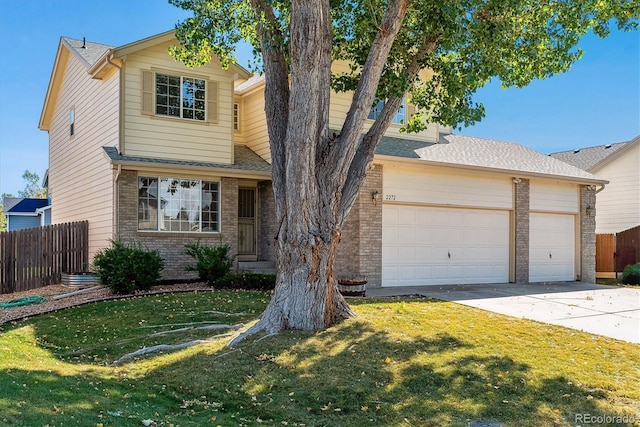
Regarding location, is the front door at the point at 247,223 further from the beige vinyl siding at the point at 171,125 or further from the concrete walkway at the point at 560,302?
the concrete walkway at the point at 560,302

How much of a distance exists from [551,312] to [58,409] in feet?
30.2

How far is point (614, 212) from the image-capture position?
22609mm

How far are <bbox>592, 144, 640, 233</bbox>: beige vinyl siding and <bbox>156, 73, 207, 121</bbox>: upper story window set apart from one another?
18.3m

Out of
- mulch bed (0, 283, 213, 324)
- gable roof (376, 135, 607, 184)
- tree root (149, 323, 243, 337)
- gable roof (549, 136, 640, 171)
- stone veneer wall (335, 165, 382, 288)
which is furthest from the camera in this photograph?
gable roof (549, 136, 640, 171)

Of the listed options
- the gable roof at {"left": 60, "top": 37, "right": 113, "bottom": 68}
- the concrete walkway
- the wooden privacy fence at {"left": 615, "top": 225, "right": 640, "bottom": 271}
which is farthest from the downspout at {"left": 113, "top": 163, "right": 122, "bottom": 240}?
the wooden privacy fence at {"left": 615, "top": 225, "right": 640, "bottom": 271}

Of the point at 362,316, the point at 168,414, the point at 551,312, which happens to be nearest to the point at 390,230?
the point at 551,312

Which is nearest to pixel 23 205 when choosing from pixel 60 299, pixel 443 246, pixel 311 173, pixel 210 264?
pixel 60 299

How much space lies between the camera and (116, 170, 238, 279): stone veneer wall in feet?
42.5

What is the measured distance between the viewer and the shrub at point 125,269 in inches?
459

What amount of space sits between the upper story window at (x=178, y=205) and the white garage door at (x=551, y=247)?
10.3 metres

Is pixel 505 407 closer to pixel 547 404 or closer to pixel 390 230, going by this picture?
pixel 547 404

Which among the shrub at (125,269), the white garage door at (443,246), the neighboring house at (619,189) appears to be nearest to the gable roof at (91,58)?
the shrub at (125,269)

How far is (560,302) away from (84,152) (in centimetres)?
1449

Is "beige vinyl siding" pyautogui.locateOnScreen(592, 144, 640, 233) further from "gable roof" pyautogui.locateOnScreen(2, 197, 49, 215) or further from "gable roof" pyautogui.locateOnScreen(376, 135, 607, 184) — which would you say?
"gable roof" pyautogui.locateOnScreen(2, 197, 49, 215)
